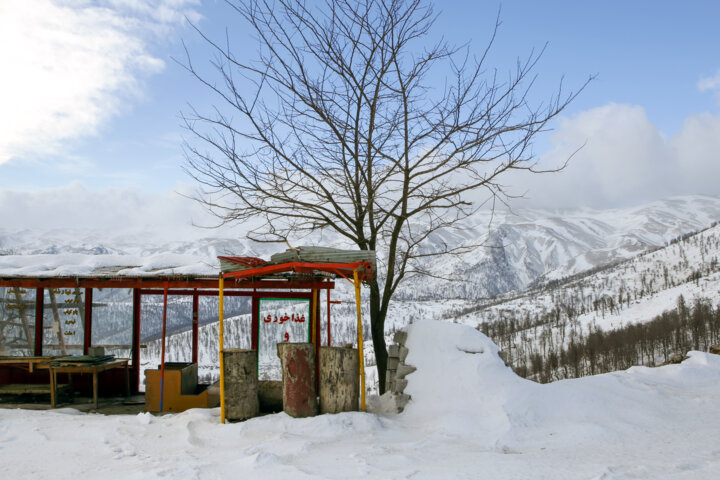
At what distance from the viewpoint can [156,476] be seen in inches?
213

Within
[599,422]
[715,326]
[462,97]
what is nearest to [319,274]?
[462,97]

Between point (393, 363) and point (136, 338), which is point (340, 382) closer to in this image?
point (393, 363)

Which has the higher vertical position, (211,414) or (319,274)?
(319,274)

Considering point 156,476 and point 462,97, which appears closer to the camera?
point 156,476

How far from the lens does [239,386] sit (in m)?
7.96

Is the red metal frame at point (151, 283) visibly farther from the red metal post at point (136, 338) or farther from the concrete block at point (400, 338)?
the concrete block at point (400, 338)

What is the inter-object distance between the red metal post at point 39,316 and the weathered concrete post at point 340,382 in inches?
283

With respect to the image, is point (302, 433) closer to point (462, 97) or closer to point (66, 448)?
point (66, 448)

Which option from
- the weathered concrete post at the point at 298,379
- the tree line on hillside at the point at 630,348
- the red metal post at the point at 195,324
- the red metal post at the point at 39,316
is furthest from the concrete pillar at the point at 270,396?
the tree line on hillside at the point at 630,348

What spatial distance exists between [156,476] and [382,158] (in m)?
7.24

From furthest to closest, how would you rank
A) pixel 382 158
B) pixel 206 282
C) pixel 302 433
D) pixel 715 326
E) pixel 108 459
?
pixel 715 326
pixel 382 158
pixel 206 282
pixel 302 433
pixel 108 459

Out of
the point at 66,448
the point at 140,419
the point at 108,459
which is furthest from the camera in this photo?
the point at 140,419

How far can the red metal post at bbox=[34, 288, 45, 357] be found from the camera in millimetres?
11062

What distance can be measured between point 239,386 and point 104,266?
4932 mm
